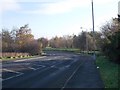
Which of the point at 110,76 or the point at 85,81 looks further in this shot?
the point at 110,76

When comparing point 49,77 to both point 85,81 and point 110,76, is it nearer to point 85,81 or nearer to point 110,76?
point 85,81

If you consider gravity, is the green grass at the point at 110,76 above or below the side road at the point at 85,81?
above

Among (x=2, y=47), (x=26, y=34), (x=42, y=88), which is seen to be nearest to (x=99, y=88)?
(x=42, y=88)

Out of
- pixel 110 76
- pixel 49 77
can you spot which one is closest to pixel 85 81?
pixel 110 76

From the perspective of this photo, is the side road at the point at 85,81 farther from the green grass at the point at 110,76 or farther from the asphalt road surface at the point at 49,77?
the green grass at the point at 110,76

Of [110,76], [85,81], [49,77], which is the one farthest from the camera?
[49,77]

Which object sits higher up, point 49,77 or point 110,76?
point 110,76

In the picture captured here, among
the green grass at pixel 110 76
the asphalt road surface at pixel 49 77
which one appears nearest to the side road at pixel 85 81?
the asphalt road surface at pixel 49 77

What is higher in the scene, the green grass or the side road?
the green grass

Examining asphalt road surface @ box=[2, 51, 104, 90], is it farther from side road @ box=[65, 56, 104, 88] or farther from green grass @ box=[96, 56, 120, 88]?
green grass @ box=[96, 56, 120, 88]

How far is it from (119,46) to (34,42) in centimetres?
6094

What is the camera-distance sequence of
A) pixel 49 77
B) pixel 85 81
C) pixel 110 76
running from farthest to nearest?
pixel 49 77
pixel 110 76
pixel 85 81

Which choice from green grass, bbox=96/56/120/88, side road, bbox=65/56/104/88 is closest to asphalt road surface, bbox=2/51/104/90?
side road, bbox=65/56/104/88

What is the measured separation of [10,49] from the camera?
3718 inches
